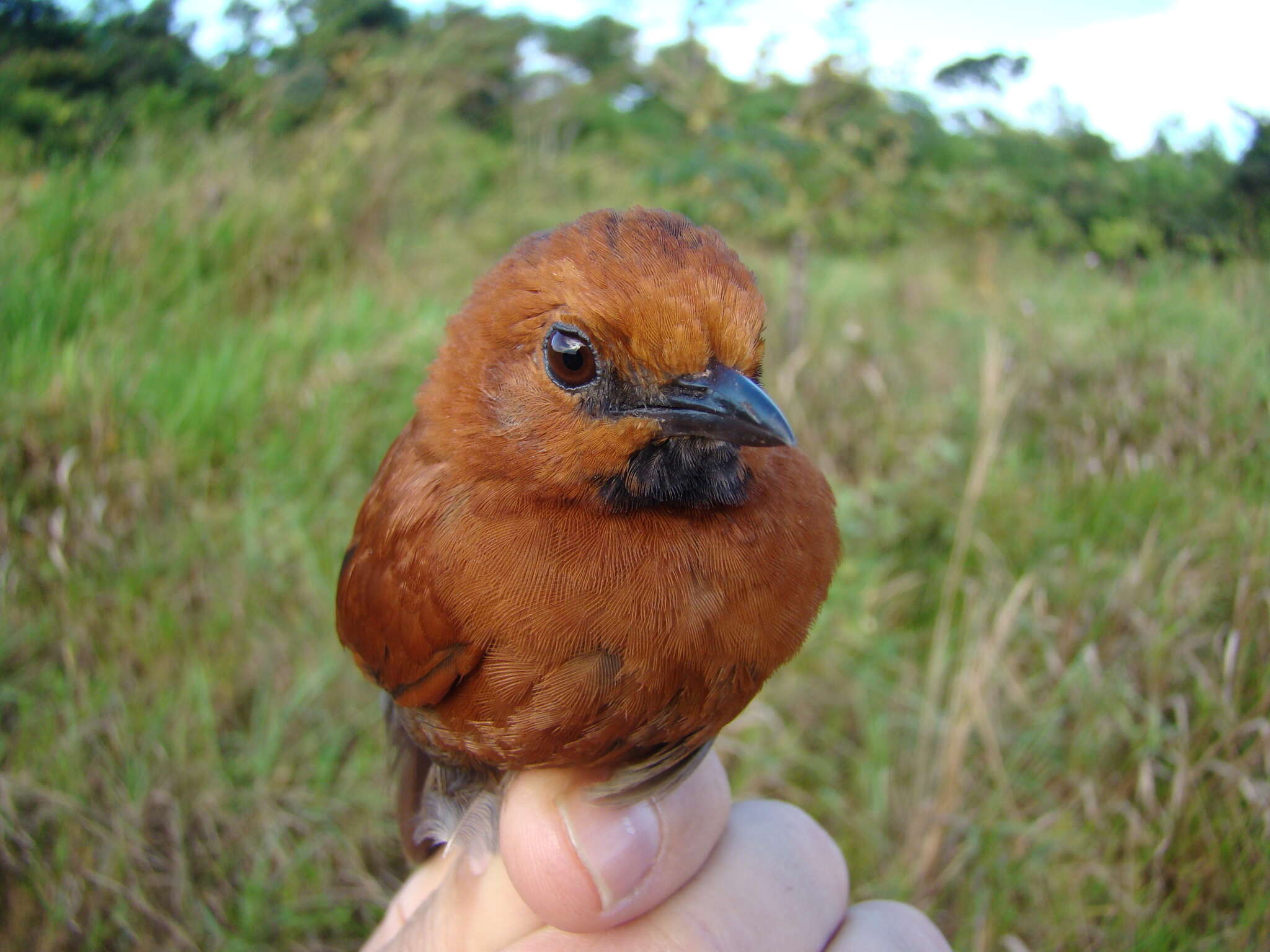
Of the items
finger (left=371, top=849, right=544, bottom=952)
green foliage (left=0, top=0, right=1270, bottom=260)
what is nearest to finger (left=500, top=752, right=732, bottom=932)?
finger (left=371, top=849, right=544, bottom=952)

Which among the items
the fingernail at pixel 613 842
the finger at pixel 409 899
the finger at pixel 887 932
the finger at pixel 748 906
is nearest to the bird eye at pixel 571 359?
the fingernail at pixel 613 842

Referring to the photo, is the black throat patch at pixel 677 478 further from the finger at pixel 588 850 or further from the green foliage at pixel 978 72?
the green foliage at pixel 978 72

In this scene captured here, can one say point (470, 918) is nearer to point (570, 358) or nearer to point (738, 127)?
point (570, 358)

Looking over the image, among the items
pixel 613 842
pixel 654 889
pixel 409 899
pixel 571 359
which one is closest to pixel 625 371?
pixel 571 359

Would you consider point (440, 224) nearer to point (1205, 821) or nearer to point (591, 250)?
point (591, 250)

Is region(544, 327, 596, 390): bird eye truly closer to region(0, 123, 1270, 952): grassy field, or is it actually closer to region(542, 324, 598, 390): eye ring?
region(542, 324, 598, 390): eye ring

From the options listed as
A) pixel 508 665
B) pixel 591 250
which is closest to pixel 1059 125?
pixel 591 250
